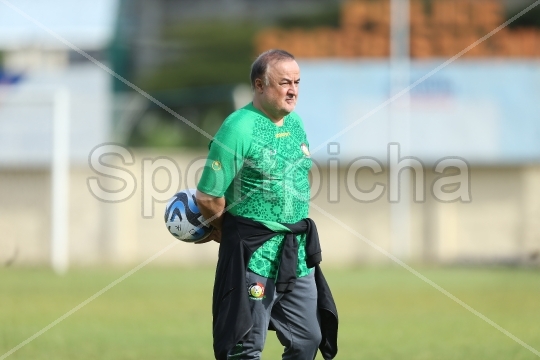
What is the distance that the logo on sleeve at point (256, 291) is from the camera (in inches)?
252

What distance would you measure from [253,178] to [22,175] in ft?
63.2

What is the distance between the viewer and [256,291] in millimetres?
6398

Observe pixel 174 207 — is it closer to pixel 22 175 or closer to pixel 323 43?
pixel 22 175

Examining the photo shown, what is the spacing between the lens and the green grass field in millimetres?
9852

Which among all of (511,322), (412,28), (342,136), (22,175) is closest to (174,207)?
(511,322)

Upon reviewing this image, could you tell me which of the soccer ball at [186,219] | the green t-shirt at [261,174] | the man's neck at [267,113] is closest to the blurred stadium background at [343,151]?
the soccer ball at [186,219]

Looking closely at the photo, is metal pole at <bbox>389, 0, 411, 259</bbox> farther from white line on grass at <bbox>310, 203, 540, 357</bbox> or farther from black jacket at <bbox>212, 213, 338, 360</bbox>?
black jacket at <bbox>212, 213, 338, 360</bbox>

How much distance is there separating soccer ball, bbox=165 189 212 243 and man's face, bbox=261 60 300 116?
0.95 meters

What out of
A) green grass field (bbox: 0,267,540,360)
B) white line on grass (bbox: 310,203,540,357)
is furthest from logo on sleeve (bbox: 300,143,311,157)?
white line on grass (bbox: 310,203,540,357)

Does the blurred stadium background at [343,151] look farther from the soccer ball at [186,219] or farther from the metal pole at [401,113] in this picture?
the soccer ball at [186,219]

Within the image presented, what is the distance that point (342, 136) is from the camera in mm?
27156

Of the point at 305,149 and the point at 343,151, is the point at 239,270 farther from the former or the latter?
the point at 343,151

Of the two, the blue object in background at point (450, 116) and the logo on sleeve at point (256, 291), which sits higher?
the blue object in background at point (450, 116)

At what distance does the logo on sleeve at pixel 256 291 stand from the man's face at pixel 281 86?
112 centimetres
